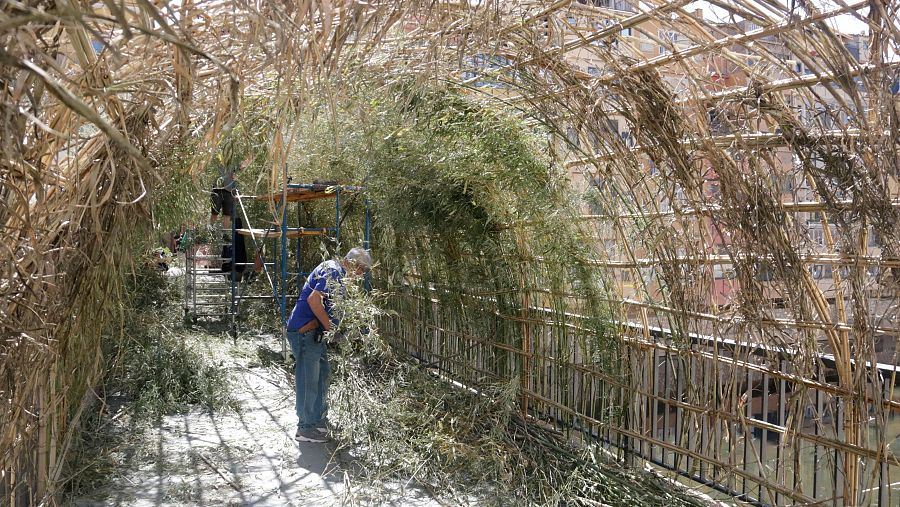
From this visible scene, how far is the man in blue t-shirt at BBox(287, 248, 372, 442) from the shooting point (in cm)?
526

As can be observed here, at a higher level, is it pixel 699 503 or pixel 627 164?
pixel 627 164

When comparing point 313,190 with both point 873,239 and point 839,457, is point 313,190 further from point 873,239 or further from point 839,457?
point 873,239

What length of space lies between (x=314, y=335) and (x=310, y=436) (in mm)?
681

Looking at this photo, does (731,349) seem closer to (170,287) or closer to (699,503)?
(699,503)

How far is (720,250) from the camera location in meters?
3.92

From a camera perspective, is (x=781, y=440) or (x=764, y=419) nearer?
(x=781, y=440)

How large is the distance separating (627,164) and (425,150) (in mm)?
1549

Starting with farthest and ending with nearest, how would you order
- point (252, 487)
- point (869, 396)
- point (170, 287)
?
1. point (170, 287)
2. point (252, 487)
3. point (869, 396)

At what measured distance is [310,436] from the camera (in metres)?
5.32

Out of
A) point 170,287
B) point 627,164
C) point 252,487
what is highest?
point 627,164

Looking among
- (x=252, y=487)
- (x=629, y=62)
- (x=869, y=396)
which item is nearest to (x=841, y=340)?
(x=869, y=396)

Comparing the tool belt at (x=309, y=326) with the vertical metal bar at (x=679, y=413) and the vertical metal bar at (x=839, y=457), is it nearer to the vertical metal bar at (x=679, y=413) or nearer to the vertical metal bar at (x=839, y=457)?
the vertical metal bar at (x=679, y=413)

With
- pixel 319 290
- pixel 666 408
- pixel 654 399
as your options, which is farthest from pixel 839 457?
pixel 319 290

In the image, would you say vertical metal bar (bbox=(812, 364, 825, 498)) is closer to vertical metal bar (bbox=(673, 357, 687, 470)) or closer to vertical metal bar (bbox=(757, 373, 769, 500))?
vertical metal bar (bbox=(757, 373, 769, 500))
